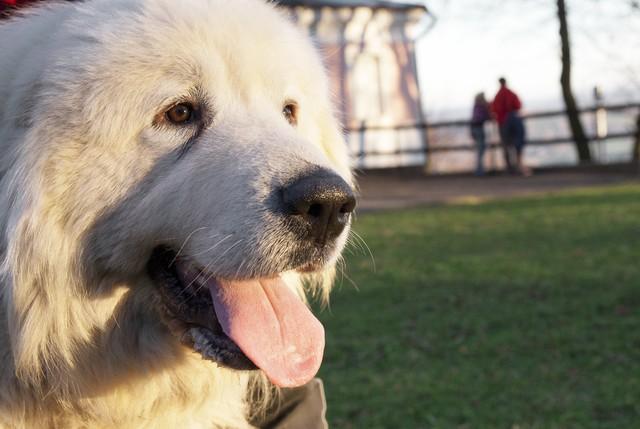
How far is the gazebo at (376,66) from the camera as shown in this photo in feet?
92.5

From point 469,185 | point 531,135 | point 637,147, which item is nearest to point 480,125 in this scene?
point 531,135

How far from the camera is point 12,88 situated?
2.66 m

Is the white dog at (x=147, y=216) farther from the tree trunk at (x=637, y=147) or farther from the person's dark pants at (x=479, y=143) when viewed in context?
the person's dark pants at (x=479, y=143)

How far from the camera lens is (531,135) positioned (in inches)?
993

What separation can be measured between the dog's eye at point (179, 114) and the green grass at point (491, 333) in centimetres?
280

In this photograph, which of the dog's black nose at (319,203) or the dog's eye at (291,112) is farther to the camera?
the dog's eye at (291,112)

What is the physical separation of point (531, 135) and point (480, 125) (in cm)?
211

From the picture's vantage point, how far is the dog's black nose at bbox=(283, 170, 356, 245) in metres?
2.52

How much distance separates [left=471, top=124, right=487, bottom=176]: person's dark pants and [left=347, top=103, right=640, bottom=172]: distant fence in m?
0.28

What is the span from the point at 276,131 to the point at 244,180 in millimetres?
239

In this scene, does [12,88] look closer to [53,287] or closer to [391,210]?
[53,287]

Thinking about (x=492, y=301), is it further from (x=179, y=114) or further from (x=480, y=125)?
(x=480, y=125)

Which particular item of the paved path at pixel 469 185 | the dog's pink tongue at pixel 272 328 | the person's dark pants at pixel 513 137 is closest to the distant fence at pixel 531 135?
the person's dark pants at pixel 513 137

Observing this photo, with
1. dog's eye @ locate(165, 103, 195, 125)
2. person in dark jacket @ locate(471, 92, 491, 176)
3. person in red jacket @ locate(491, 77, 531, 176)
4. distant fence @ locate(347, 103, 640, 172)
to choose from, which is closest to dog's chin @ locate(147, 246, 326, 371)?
dog's eye @ locate(165, 103, 195, 125)
